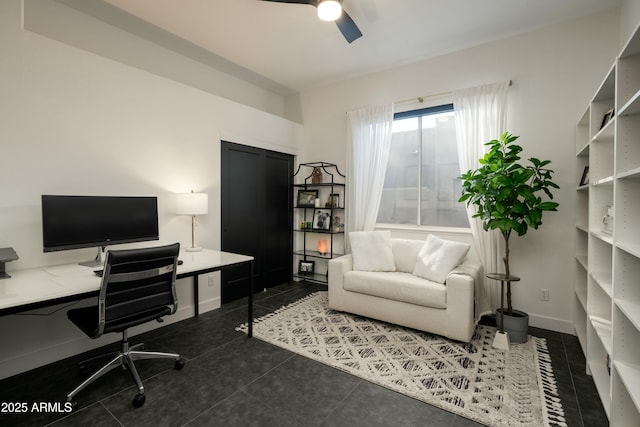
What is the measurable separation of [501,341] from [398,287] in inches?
37.1

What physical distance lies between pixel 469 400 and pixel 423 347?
714 millimetres

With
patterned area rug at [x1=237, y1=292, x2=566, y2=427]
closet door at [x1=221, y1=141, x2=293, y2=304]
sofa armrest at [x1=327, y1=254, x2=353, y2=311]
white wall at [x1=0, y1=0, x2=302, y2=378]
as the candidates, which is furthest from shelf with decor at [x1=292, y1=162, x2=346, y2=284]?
white wall at [x1=0, y1=0, x2=302, y2=378]

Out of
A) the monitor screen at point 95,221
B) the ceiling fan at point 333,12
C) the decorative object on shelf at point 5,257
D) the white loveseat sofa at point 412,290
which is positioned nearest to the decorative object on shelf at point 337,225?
the white loveseat sofa at point 412,290

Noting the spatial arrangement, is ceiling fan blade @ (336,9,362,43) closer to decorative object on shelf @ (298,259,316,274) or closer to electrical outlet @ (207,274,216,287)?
electrical outlet @ (207,274,216,287)

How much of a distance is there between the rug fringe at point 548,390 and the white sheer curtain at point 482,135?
661mm

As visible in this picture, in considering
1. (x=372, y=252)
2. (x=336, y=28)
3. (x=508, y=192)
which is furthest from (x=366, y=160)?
(x=508, y=192)

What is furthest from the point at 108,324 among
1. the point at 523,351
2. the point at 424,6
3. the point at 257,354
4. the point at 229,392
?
the point at 424,6

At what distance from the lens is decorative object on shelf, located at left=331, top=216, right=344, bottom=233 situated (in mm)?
4418

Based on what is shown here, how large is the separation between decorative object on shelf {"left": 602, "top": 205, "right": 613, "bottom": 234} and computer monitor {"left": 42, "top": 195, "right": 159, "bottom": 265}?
3.52m

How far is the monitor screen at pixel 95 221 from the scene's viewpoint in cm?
223

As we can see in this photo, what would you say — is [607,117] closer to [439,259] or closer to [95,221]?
[439,259]

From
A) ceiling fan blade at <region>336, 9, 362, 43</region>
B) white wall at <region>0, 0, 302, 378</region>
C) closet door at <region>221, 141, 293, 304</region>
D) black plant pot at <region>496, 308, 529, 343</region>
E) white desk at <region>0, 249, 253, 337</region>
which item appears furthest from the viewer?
closet door at <region>221, 141, 293, 304</region>

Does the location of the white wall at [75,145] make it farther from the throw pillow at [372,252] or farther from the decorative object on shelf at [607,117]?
the decorative object on shelf at [607,117]

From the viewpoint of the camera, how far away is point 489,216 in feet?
8.97
